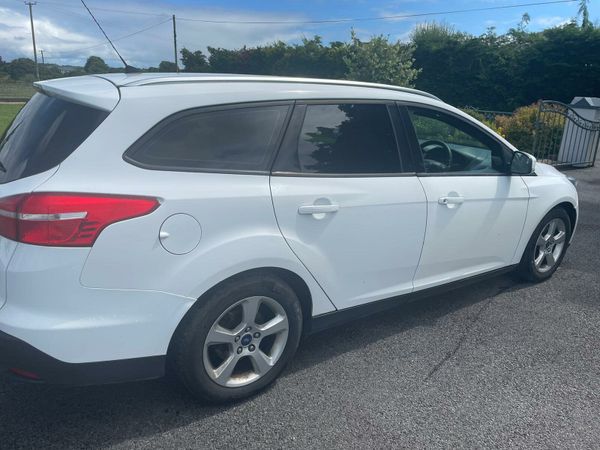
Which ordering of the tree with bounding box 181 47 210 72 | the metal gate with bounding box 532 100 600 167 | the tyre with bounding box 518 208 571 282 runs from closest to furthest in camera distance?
1. the tyre with bounding box 518 208 571 282
2. the metal gate with bounding box 532 100 600 167
3. the tree with bounding box 181 47 210 72

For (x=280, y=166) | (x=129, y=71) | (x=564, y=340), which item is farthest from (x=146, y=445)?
(x=564, y=340)

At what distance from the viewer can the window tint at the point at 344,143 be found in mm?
2898

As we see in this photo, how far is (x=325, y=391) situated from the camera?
9.63ft

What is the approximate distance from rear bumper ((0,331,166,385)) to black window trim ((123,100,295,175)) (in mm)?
903

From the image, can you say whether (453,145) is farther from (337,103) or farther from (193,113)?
(193,113)

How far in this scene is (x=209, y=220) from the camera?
2.46 m

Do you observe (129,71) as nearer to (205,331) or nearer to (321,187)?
(321,187)

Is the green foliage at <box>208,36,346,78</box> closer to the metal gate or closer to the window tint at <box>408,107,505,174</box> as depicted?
the metal gate

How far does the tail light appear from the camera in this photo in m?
2.16

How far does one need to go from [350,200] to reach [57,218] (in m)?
1.54

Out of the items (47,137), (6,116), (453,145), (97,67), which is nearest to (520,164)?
(453,145)

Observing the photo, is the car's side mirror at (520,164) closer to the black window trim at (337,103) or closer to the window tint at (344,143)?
the black window trim at (337,103)

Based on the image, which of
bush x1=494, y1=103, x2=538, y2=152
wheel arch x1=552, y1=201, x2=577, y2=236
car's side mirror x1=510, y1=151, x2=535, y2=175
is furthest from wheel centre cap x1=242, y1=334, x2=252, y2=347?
bush x1=494, y1=103, x2=538, y2=152

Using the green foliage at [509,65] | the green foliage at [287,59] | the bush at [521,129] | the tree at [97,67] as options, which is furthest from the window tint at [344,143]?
the green foliage at [287,59]
